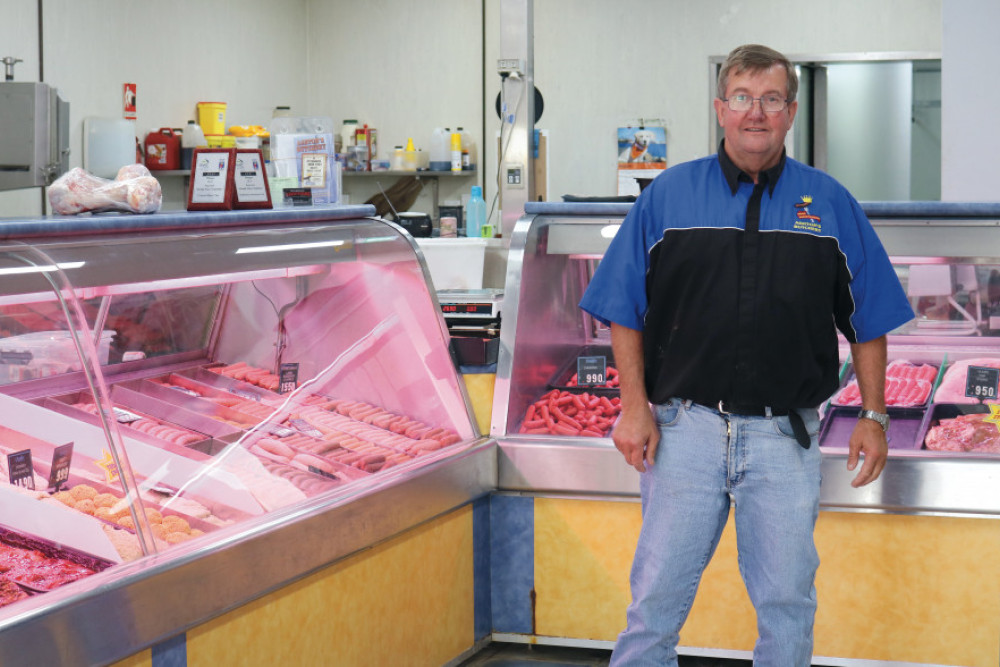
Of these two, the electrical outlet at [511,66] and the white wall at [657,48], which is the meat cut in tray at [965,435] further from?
→ the white wall at [657,48]

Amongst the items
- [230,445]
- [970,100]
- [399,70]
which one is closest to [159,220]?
[230,445]

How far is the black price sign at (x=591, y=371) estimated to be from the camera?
379cm

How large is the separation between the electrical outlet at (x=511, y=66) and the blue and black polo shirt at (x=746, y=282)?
7.34 ft

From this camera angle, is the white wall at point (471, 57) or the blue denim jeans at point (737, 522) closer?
the blue denim jeans at point (737, 522)

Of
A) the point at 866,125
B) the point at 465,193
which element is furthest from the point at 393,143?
the point at 866,125

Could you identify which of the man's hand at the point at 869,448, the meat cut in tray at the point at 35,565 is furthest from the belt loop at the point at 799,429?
the meat cut in tray at the point at 35,565

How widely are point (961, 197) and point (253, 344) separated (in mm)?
3135

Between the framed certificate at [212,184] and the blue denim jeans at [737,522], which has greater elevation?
the framed certificate at [212,184]

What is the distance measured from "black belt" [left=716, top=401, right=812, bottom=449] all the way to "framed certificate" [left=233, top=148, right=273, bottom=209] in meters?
1.58

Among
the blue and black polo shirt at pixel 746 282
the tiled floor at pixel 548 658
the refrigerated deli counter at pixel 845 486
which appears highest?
the blue and black polo shirt at pixel 746 282

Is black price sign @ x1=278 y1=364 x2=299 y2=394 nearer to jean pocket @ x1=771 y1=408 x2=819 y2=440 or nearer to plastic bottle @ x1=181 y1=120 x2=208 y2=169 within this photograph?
jean pocket @ x1=771 y1=408 x2=819 y2=440

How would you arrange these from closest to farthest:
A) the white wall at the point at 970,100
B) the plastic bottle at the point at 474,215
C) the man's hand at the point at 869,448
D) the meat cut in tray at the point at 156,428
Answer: the man's hand at the point at 869,448
the meat cut in tray at the point at 156,428
the white wall at the point at 970,100
the plastic bottle at the point at 474,215

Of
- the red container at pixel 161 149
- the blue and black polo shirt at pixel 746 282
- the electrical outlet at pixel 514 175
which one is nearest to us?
the blue and black polo shirt at pixel 746 282

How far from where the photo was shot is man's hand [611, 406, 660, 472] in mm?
2508
